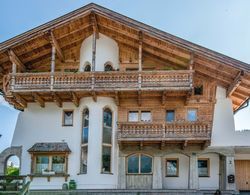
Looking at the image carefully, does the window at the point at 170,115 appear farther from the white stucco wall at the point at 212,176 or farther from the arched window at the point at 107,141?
the arched window at the point at 107,141

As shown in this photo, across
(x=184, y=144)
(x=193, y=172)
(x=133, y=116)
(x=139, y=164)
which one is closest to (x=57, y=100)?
(x=133, y=116)

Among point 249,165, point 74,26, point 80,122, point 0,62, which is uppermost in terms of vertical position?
point 74,26

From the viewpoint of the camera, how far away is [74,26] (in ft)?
76.1

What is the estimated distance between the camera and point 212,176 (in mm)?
22766

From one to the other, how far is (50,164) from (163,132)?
6.38 meters

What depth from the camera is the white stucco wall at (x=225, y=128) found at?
22188 mm

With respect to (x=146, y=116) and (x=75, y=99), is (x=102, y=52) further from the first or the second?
(x=146, y=116)

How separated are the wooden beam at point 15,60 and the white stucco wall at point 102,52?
132 inches

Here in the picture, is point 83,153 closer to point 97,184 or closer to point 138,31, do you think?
point 97,184

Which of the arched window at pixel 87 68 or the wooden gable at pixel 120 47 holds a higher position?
the wooden gable at pixel 120 47

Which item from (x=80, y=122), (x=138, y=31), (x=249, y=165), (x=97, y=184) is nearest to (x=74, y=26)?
(x=138, y=31)

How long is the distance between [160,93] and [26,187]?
28.2 ft

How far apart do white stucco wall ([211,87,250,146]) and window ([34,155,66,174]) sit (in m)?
8.08

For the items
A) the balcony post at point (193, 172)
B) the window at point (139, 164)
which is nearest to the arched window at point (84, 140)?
the window at point (139, 164)
